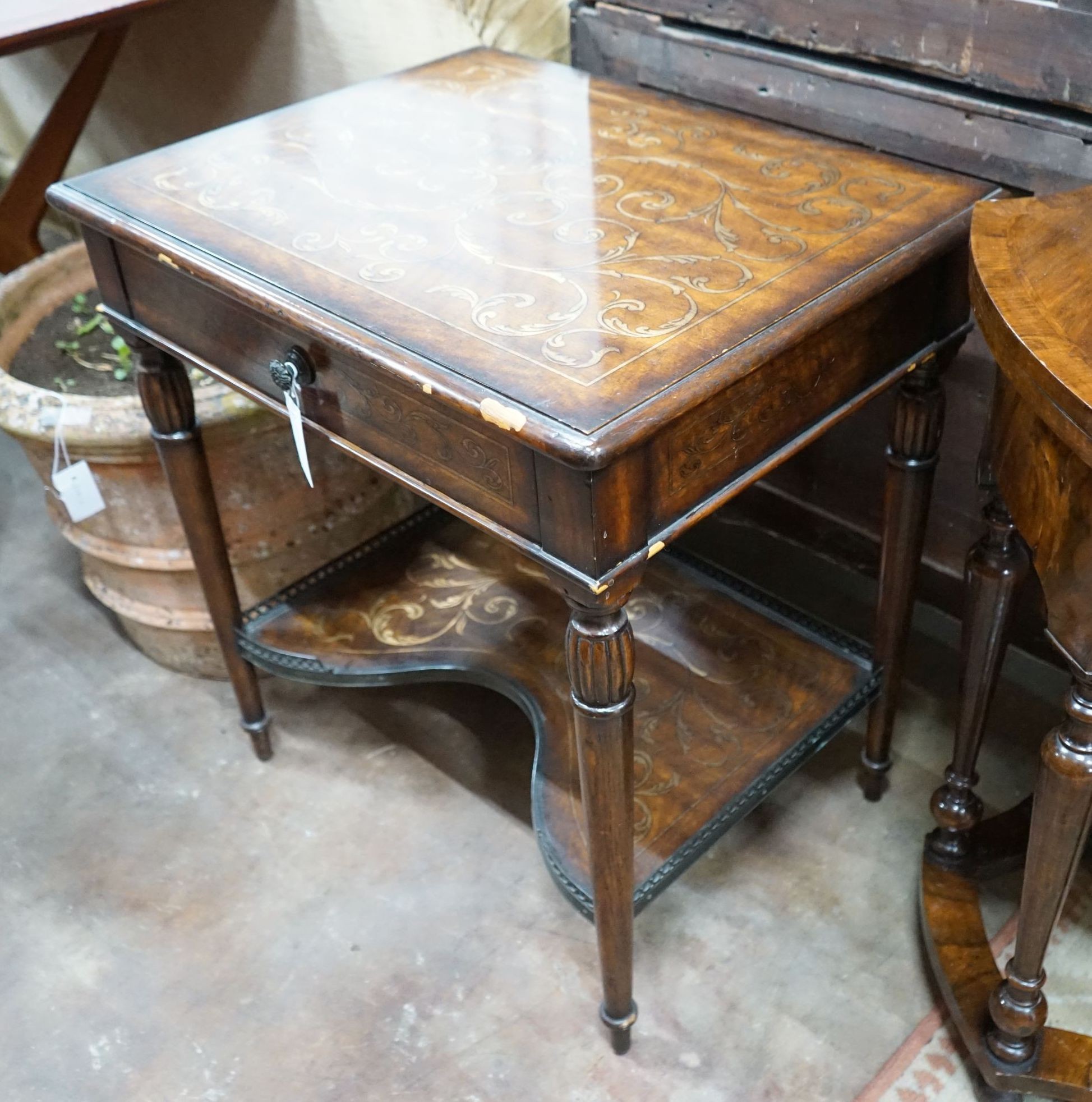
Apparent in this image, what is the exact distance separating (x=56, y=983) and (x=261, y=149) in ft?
3.06

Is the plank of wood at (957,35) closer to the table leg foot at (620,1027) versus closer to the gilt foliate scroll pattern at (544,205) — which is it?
the gilt foliate scroll pattern at (544,205)

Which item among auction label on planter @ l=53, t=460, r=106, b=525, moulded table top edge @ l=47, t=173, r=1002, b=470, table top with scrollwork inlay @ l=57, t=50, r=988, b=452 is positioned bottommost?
auction label on planter @ l=53, t=460, r=106, b=525

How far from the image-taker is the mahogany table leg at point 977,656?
1.01 metres

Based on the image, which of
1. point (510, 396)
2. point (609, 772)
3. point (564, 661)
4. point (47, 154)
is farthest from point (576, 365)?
point (47, 154)

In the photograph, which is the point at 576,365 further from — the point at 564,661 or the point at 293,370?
the point at 564,661

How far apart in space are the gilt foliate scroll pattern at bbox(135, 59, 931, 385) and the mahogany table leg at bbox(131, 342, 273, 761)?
0.65 ft

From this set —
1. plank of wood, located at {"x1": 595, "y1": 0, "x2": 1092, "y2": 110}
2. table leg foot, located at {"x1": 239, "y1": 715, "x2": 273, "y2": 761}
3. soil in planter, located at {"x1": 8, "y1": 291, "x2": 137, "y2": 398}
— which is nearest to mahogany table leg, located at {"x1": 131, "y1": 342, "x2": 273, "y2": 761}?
table leg foot, located at {"x1": 239, "y1": 715, "x2": 273, "y2": 761}

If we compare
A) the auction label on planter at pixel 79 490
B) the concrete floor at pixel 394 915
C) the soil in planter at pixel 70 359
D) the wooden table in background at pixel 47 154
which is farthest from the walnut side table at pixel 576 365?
the wooden table in background at pixel 47 154

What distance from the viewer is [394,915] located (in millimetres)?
1329

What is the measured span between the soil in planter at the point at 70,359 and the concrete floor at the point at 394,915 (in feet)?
1.40

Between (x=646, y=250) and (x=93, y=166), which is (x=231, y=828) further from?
(x=93, y=166)

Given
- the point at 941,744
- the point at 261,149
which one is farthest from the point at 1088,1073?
the point at 261,149

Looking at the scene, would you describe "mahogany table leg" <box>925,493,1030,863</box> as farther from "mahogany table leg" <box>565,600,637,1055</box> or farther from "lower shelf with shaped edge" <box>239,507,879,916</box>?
"mahogany table leg" <box>565,600,637,1055</box>

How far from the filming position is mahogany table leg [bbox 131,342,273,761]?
47.6 inches
